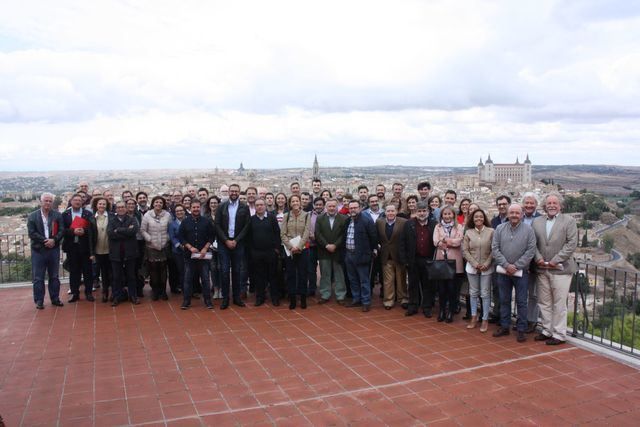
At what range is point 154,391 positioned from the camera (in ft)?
13.9

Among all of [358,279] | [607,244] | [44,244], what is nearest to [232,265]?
[358,279]

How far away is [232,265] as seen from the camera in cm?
719

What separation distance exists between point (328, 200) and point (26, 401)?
14.4 feet

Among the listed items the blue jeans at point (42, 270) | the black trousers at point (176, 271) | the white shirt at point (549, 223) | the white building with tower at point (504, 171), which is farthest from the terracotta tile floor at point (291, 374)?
the white building with tower at point (504, 171)

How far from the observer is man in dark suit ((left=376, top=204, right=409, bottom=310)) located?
22.6 feet

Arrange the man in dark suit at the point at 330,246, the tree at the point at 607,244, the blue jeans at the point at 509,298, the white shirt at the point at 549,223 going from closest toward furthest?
the white shirt at the point at 549,223, the blue jeans at the point at 509,298, the man in dark suit at the point at 330,246, the tree at the point at 607,244

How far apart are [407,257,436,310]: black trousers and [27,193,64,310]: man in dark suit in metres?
4.97

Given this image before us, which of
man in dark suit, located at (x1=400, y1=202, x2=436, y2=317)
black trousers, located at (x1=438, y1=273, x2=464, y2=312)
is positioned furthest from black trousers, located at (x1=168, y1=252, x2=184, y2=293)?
black trousers, located at (x1=438, y1=273, x2=464, y2=312)

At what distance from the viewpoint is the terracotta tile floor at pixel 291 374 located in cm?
383

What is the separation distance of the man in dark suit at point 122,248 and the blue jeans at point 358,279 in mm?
3101

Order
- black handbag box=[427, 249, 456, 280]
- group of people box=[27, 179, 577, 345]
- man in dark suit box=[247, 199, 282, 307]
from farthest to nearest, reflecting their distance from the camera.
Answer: man in dark suit box=[247, 199, 282, 307]
group of people box=[27, 179, 577, 345]
black handbag box=[427, 249, 456, 280]

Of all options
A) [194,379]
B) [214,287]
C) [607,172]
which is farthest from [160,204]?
[607,172]

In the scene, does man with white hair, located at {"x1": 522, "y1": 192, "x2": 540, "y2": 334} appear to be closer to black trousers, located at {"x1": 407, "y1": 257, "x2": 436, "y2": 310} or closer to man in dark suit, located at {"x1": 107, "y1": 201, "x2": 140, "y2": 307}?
black trousers, located at {"x1": 407, "y1": 257, "x2": 436, "y2": 310}

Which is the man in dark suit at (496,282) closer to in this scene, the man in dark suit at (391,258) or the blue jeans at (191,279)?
the man in dark suit at (391,258)
